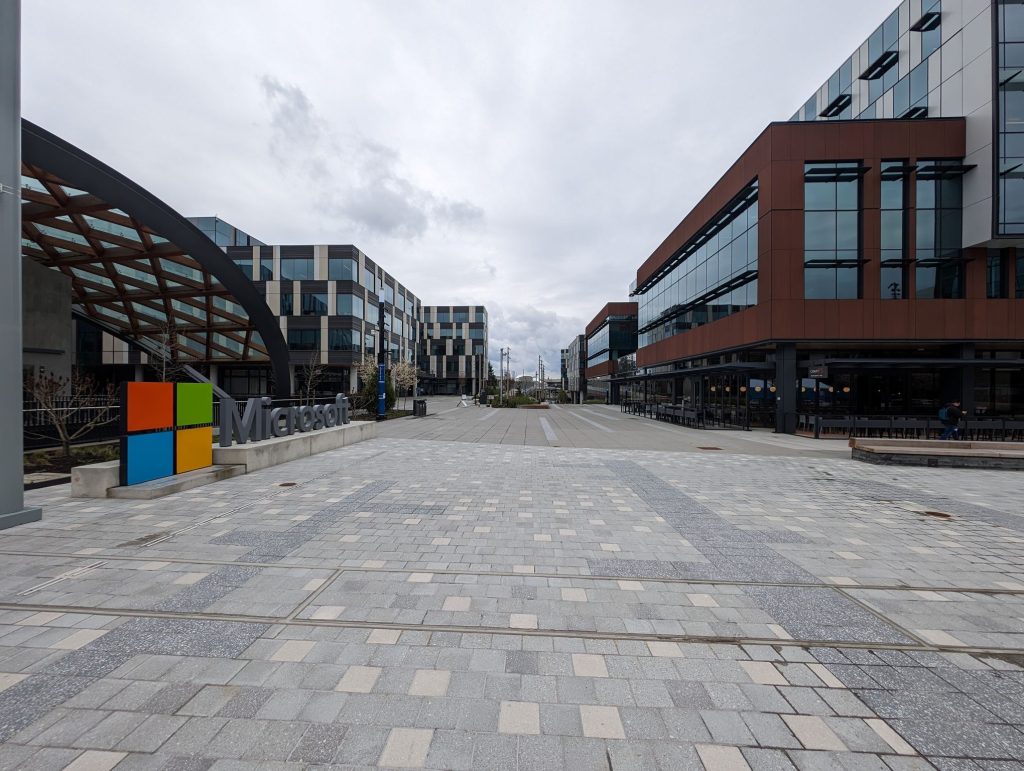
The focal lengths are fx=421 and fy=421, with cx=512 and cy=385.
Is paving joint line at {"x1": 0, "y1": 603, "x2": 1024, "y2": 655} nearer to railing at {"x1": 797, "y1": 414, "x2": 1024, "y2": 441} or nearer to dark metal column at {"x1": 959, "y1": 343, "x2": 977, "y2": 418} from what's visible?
railing at {"x1": 797, "y1": 414, "x2": 1024, "y2": 441}

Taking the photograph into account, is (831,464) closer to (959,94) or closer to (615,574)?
(615,574)

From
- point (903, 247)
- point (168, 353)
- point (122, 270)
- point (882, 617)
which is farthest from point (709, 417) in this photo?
point (122, 270)

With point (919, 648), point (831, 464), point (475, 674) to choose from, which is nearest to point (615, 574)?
point (475, 674)

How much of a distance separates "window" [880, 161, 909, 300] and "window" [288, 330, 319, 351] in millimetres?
47397

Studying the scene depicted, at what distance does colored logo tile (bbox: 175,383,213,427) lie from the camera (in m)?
8.92

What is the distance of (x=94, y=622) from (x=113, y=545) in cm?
231

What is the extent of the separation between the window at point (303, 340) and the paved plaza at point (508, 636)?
41.7 metres

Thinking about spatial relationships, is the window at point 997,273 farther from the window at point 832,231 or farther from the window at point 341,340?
the window at point 341,340

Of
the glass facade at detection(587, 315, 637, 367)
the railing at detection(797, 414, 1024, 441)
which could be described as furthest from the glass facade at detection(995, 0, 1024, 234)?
the glass facade at detection(587, 315, 637, 367)

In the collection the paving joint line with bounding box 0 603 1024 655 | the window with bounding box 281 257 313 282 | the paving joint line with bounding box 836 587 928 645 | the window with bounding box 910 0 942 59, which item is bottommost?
the paving joint line with bounding box 836 587 928 645

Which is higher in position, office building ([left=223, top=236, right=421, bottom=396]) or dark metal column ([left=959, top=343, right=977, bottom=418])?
office building ([left=223, top=236, right=421, bottom=396])

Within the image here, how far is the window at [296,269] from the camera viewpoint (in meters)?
46.5

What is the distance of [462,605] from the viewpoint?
4.08 m

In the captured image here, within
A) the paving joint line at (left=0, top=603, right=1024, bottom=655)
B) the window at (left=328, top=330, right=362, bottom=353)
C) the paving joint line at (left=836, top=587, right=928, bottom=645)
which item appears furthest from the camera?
the window at (left=328, top=330, right=362, bottom=353)
